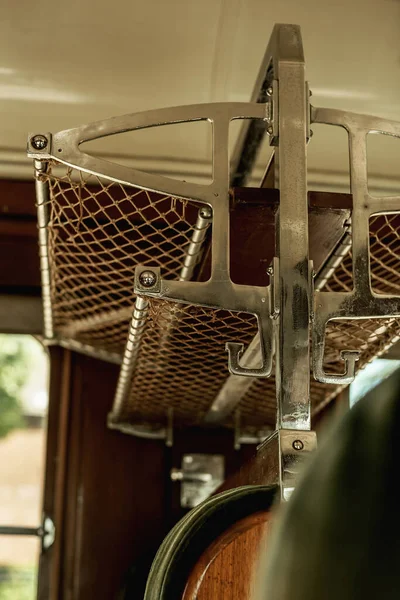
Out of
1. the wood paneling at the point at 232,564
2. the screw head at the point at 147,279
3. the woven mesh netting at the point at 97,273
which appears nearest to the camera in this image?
the wood paneling at the point at 232,564

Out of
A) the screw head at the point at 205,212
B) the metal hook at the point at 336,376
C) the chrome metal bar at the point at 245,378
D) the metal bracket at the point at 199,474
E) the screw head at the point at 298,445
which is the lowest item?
the metal bracket at the point at 199,474

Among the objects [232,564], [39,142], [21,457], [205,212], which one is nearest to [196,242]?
[205,212]

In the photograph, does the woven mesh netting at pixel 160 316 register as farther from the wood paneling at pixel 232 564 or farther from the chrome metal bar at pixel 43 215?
the wood paneling at pixel 232 564

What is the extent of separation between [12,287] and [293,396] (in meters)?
1.05

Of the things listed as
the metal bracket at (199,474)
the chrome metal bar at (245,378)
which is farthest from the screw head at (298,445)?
the metal bracket at (199,474)

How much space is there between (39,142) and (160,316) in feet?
0.78

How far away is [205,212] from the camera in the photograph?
0.73m

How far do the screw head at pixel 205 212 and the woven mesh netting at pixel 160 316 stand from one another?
0.03 meters

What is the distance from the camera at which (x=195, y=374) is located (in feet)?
3.68

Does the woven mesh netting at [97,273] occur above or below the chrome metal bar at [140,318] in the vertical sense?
above

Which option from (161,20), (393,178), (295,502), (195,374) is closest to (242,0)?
(161,20)

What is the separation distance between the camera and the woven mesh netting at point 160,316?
2.81 feet

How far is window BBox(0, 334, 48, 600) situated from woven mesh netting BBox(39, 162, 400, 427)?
31 cm

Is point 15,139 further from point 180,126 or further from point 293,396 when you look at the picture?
point 293,396
